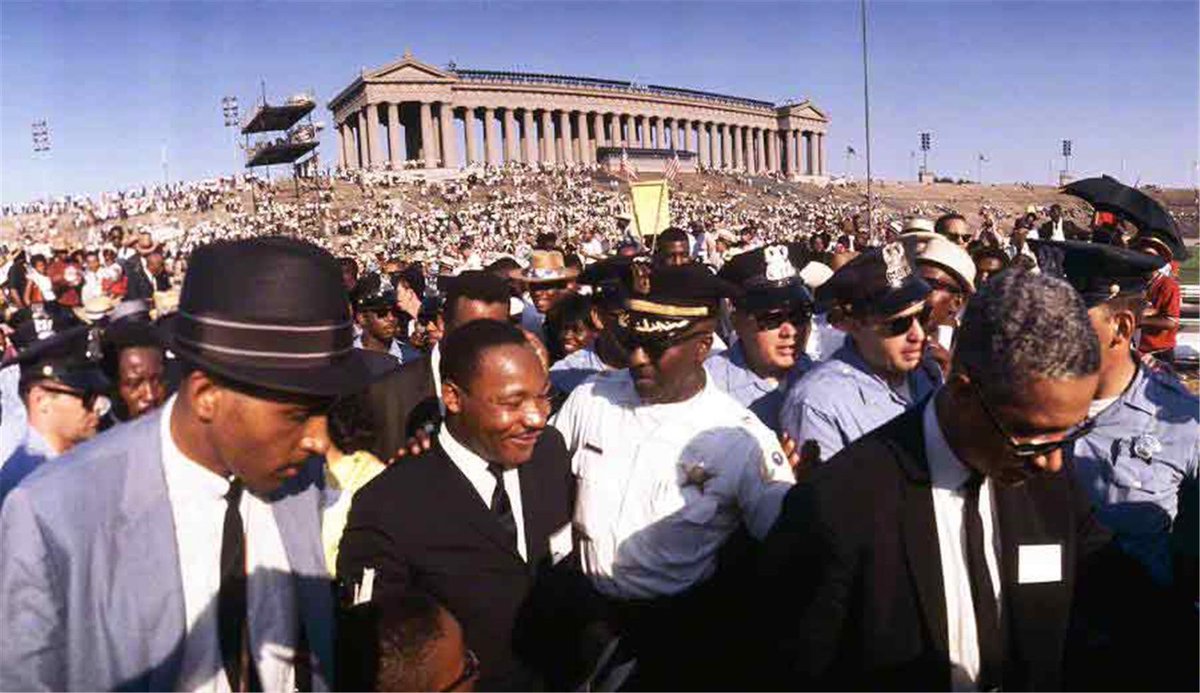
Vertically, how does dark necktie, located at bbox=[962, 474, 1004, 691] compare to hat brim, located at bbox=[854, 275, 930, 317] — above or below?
below

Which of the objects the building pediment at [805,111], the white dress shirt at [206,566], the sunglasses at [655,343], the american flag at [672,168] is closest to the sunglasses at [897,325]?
the sunglasses at [655,343]

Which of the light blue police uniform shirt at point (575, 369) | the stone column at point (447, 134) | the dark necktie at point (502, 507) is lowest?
the dark necktie at point (502, 507)

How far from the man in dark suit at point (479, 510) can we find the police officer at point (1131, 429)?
2.14 metres

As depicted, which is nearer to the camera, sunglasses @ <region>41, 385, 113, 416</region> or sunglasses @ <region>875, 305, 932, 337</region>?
sunglasses @ <region>41, 385, 113, 416</region>

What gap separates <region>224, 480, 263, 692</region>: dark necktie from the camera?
7.53ft

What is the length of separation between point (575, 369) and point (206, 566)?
3.67 m

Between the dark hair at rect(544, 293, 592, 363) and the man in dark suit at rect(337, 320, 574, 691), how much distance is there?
309 centimetres

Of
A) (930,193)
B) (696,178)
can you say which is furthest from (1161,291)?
(930,193)

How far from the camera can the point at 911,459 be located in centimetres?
224

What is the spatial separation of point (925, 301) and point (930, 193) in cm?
9057

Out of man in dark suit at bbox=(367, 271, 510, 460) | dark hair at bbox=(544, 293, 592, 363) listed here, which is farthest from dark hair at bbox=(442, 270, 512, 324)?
dark hair at bbox=(544, 293, 592, 363)

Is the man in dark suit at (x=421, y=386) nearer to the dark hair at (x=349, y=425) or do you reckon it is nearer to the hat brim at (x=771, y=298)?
the dark hair at (x=349, y=425)

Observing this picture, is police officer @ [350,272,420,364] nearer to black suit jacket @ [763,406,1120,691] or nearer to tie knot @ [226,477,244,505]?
tie knot @ [226,477,244,505]

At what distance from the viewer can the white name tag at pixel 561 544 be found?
133 inches
